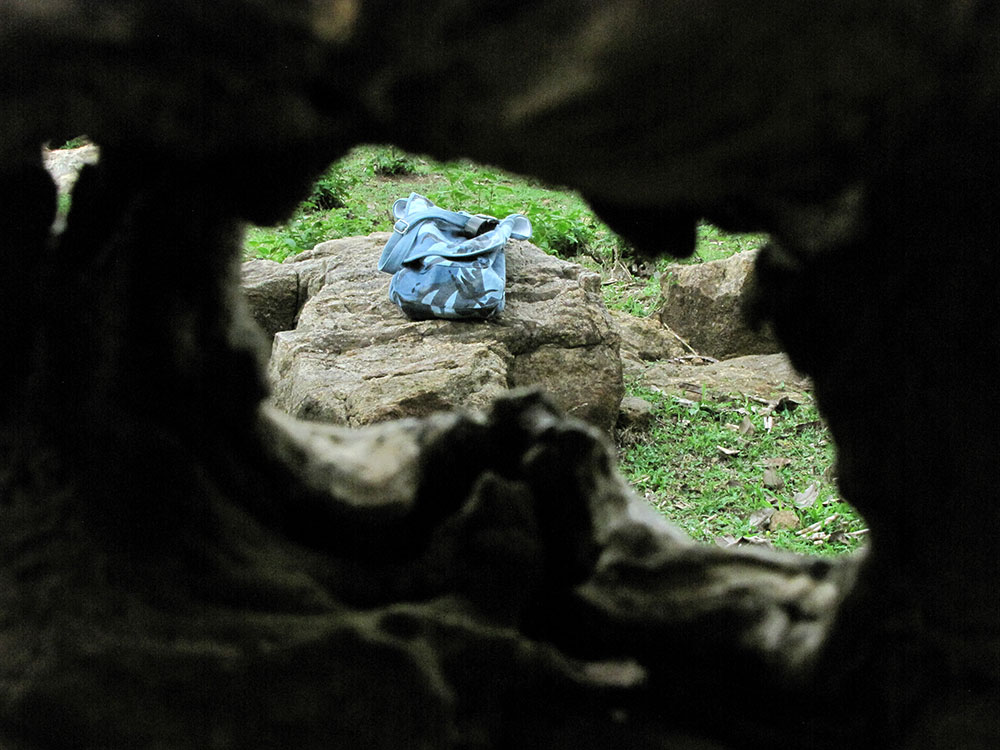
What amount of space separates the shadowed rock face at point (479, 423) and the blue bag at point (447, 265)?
291cm

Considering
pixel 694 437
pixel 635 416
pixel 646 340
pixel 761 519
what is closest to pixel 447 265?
pixel 635 416

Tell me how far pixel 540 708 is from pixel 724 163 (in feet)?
2.98

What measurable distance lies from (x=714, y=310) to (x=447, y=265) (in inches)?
72.0

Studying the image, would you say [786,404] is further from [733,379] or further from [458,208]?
[458,208]

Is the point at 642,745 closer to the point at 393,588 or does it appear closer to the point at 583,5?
the point at 393,588

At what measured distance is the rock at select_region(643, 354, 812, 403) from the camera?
5.30 m

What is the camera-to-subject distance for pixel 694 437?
485 cm

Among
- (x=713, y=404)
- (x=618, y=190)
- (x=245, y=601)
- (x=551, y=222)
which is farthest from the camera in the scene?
(x=551, y=222)

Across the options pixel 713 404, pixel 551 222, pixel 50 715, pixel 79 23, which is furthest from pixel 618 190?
pixel 551 222

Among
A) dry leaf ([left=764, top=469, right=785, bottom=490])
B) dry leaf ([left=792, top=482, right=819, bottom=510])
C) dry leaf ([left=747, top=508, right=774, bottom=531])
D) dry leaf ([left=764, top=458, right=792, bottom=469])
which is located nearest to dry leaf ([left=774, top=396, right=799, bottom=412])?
dry leaf ([left=764, top=458, right=792, bottom=469])

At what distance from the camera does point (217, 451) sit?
1.68 metres

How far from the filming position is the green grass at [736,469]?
12.9ft

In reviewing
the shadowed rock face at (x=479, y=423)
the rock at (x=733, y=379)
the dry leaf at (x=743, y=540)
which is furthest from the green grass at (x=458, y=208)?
the shadowed rock face at (x=479, y=423)

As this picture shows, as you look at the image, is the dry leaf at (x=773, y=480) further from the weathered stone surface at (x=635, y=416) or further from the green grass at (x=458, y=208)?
the green grass at (x=458, y=208)
